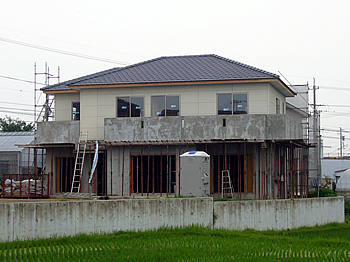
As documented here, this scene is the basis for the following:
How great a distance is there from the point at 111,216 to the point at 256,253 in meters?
5.79

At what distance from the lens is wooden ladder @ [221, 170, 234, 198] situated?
90.9 ft

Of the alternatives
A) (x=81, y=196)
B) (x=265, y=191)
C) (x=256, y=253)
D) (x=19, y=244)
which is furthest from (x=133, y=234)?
(x=265, y=191)

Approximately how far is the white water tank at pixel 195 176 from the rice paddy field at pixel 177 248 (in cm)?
539

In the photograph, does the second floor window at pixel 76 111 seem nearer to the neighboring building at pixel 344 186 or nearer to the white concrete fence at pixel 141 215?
the white concrete fence at pixel 141 215

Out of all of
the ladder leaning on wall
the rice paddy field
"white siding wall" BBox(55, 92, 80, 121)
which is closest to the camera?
the rice paddy field

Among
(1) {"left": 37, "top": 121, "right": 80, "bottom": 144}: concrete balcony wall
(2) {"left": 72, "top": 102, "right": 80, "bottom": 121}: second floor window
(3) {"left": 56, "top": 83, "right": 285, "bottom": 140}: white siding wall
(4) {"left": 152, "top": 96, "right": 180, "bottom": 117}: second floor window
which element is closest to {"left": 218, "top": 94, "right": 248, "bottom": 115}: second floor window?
(3) {"left": 56, "top": 83, "right": 285, "bottom": 140}: white siding wall

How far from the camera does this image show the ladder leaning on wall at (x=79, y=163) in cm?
2900

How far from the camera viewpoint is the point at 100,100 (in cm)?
3094

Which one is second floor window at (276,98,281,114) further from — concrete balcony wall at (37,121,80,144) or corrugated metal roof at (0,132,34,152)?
corrugated metal roof at (0,132,34,152)

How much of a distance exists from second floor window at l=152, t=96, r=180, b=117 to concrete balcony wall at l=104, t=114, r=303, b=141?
3.36 feet

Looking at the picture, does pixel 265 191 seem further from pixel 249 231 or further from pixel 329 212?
pixel 249 231

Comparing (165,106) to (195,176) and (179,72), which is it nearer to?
(179,72)

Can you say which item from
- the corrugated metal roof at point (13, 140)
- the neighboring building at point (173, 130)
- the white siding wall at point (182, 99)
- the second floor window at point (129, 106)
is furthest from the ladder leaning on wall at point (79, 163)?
the corrugated metal roof at point (13, 140)

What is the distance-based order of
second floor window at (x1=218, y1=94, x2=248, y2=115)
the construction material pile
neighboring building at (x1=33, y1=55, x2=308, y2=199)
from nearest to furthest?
neighboring building at (x1=33, y1=55, x2=308, y2=199), second floor window at (x1=218, y1=94, x2=248, y2=115), the construction material pile
